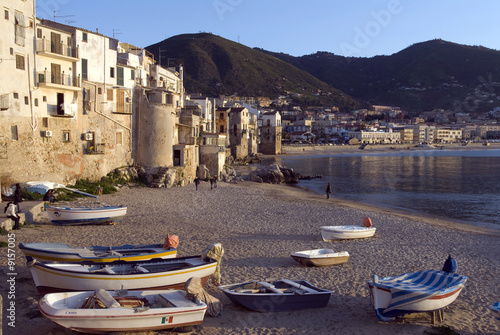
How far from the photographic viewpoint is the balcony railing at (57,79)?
78.5 feet

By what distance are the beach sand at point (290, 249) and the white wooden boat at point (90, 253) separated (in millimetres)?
758

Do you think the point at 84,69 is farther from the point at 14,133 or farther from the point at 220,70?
the point at 220,70

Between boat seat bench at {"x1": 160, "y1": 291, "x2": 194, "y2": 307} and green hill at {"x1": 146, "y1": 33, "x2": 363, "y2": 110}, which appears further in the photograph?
green hill at {"x1": 146, "y1": 33, "x2": 363, "y2": 110}

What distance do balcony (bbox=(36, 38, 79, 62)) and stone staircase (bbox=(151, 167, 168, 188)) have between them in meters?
9.95

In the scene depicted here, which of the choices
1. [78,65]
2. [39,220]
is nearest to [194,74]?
[78,65]

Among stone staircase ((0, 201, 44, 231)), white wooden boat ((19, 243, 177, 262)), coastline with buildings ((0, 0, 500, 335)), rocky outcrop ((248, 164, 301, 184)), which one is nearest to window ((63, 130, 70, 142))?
coastline with buildings ((0, 0, 500, 335))

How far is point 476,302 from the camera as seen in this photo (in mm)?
11188

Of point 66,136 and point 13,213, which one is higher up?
point 66,136

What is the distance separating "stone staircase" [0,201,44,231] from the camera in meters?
15.2

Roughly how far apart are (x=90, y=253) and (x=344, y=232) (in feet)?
34.6

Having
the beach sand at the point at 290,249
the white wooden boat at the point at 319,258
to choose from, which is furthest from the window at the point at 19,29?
the white wooden boat at the point at 319,258

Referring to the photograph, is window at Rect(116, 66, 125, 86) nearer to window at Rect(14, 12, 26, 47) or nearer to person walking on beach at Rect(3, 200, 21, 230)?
window at Rect(14, 12, 26, 47)

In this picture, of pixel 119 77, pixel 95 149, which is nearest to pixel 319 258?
pixel 95 149

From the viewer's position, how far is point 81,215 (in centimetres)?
1750
